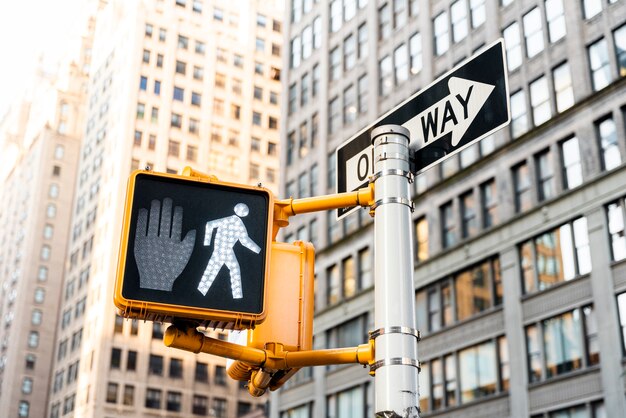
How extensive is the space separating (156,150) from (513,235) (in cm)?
6519

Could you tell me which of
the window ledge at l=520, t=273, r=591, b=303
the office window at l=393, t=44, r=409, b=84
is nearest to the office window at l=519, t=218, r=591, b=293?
the window ledge at l=520, t=273, r=591, b=303

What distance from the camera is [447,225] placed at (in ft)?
158

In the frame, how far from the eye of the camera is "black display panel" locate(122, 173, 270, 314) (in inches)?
184

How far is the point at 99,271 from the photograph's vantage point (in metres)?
98.1

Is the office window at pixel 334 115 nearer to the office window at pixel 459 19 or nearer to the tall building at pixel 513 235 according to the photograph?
the tall building at pixel 513 235

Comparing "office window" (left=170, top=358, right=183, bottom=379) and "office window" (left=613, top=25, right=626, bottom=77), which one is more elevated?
"office window" (left=613, top=25, right=626, bottom=77)

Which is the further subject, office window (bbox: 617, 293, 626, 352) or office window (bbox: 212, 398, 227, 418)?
office window (bbox: 212, 398, 227, 418)

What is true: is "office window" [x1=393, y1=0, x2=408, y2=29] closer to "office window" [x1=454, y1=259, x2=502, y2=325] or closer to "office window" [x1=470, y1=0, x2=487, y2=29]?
"office window" [x1=470, y1=0, x2=487, y2=29]

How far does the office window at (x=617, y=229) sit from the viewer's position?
1474 inches

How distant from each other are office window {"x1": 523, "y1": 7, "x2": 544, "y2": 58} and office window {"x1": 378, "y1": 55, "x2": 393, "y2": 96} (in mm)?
11574

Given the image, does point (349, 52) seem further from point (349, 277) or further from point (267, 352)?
point (267, 352)

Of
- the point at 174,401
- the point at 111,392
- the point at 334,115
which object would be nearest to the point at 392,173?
the point at 334,115

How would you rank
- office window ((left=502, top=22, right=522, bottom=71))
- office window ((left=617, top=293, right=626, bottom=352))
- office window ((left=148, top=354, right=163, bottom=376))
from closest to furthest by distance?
office window ((left=617, top=293, right=626, bottom=352))
office window ((left=502, top=22, right=522, bottom=71))
office window ((left=148, top=354, right=163, bottom=376))

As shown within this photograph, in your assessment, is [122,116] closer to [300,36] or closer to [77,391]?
[77,391]
